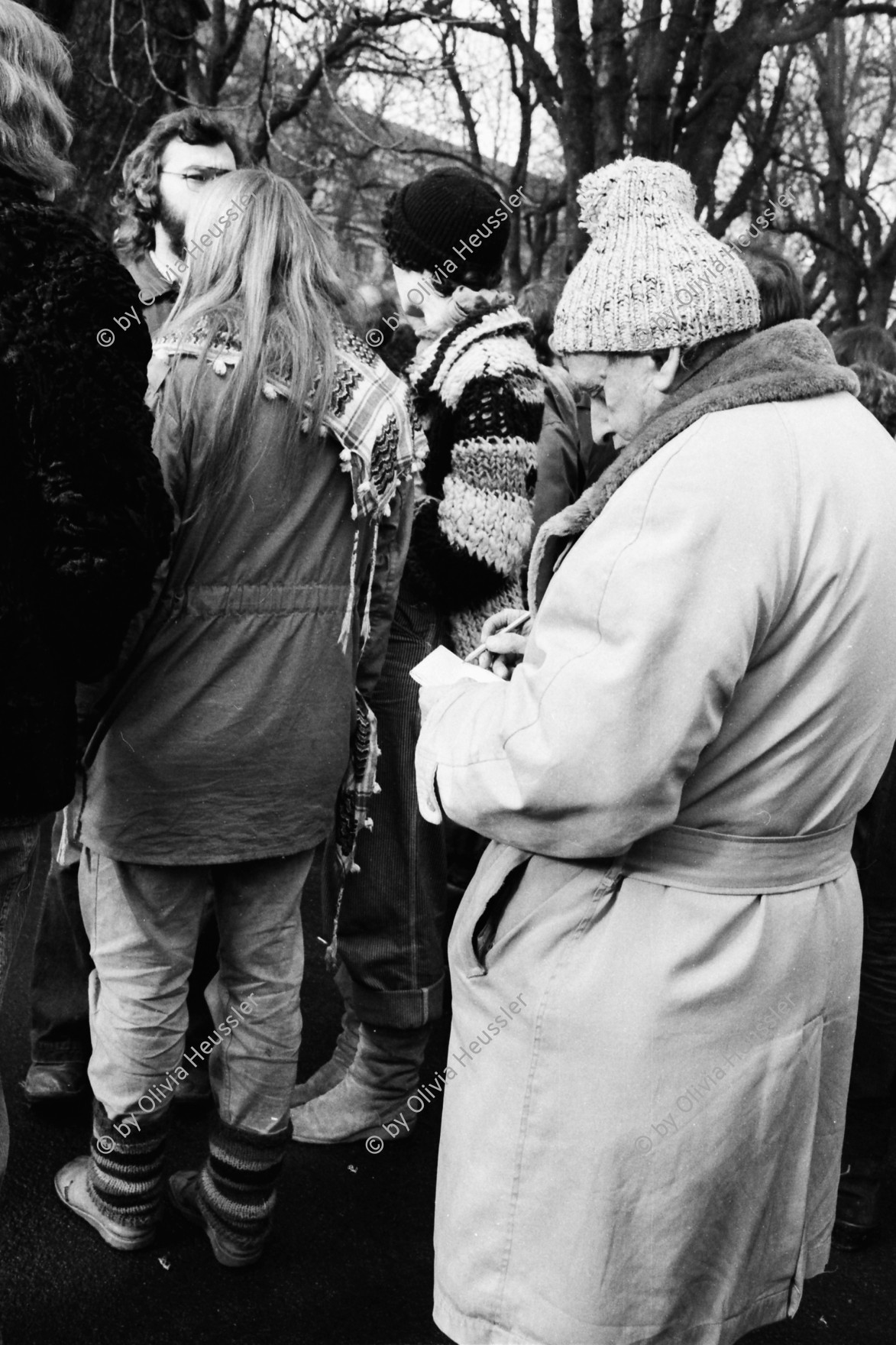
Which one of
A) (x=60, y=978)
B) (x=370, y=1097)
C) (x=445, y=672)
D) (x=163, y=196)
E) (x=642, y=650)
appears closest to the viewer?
(x=642, y=650)

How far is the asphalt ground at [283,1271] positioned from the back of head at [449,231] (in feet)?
6.96

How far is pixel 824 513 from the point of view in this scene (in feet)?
4.81

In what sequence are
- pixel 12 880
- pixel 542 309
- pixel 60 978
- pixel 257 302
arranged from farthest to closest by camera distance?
pixel 542 309, pixel 60 978, pixel 257 302, pixel 12 880

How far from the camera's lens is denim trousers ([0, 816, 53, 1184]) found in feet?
6.26

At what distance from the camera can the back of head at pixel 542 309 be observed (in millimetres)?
4738

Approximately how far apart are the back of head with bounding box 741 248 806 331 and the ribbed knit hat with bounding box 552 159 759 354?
106cm

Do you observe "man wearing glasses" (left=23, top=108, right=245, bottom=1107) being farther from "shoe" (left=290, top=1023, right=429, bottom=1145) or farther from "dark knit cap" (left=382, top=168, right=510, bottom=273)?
"dark knit cap" (left=382, top=168, right=510, bottom=273)

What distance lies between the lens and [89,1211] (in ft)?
8.70

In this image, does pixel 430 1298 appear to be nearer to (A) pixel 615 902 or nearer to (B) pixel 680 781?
(A) pixel 615 902

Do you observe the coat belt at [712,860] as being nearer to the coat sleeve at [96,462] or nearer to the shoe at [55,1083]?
the coat sleeve at [96,462]

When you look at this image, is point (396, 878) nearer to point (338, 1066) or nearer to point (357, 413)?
point (338, 1066)

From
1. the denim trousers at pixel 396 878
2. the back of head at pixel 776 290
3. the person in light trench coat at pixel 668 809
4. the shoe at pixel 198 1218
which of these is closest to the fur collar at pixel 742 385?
the person in light trench coat at pixel 668 809

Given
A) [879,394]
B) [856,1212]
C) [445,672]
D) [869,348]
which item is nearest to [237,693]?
[445,672]

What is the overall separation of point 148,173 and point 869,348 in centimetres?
191
